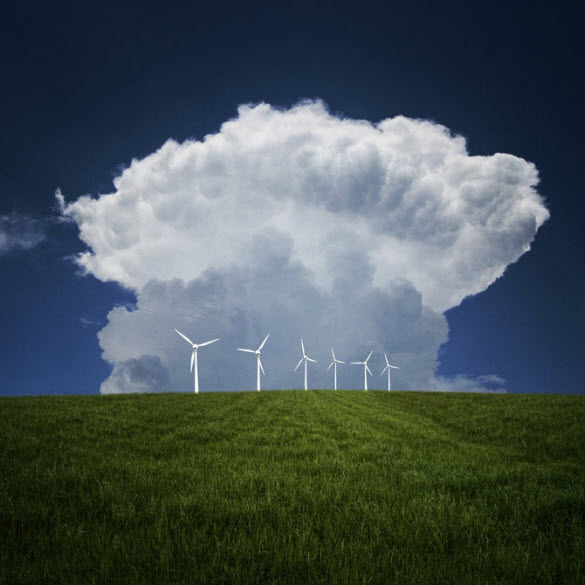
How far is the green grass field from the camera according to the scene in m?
4.66

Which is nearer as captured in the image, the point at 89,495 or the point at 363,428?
the point at 89,495

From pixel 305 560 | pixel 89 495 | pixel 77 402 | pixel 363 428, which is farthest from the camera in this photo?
pixel 77 402

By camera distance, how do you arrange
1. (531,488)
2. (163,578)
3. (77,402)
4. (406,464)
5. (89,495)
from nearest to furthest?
1. (163,578)
2. (89,495)
3. (531,488)
4. (406,464)
5. (77,402)

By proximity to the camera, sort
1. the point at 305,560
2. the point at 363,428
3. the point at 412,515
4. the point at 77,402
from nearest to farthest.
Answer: the point at 305,560, the point at 412,515, the point at 363,428, the point at 77,402

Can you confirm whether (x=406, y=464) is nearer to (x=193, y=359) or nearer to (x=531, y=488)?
(x=531, y=488)

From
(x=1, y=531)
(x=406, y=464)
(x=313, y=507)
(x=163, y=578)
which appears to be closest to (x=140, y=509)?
(x=1, y=531)

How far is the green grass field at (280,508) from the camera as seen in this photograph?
466 cm

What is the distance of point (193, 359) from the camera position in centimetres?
4894

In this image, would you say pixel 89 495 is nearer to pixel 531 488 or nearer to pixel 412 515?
pixel 412 515

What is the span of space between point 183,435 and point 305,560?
9365mm

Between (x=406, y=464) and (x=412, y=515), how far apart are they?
3.77 metres

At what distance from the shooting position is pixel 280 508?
641 cm

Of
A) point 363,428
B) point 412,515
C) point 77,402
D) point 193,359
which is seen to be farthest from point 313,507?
point 193,359

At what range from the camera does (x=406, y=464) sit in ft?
32.4
